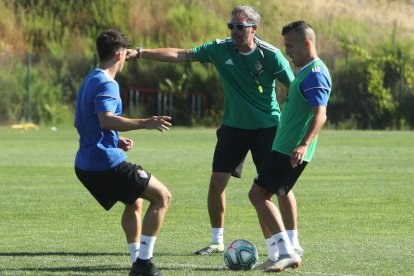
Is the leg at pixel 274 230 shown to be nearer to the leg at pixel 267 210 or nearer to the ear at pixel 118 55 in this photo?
the leg at pixel 267 210

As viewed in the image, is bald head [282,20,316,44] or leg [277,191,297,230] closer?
bald head [282,20,316,44]

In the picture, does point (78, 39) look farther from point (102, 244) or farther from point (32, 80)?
point (102, 244)

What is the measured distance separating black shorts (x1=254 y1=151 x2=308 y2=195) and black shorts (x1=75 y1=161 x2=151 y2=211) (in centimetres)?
106

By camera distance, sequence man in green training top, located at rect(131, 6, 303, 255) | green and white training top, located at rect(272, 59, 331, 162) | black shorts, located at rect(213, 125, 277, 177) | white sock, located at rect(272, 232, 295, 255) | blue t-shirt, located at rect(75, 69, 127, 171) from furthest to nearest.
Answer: black shorts, located at rect(213, 125, 277, 177) < man in green training top, located at rect(131, 6, 303, 255) < white sock, located at rect(272, 232, 295, 255) < green and white training top, located at rect(272, 59, 331, 162) < blue t-shirt, located at rect(75, 69, 127, 171)

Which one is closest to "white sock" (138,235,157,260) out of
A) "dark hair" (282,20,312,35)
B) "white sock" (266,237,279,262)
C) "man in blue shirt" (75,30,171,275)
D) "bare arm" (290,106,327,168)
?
"man in blue shirt" (75,30,171,275)

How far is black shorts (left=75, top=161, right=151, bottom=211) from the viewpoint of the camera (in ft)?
28.9

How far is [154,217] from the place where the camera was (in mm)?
8922

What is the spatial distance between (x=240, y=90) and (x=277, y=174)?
1606 mm

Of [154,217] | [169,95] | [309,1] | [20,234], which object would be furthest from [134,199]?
[309,1]

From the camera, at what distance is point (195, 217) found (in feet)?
→ 45.3

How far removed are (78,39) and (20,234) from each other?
3480 centimetres

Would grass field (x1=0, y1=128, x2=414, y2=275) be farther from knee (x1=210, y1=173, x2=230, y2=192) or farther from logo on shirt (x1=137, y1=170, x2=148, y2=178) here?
logo on shirt (x1=137, y1=170, x2=148, y2=178)

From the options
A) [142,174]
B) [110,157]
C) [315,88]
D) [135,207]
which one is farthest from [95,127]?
[315,88]

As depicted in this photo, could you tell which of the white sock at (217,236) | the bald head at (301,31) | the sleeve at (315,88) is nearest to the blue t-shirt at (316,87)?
the sleeve at (315,88)
